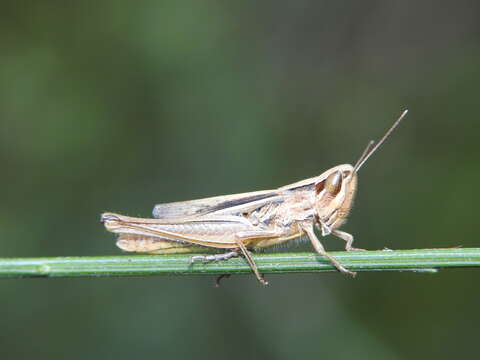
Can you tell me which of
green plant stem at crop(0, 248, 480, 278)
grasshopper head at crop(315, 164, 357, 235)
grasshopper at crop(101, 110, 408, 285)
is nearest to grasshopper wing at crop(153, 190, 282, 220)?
grasshopper at crop(101, 110, 408, 285)

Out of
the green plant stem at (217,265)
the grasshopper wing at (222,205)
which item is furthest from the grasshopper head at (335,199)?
the green plant stem at (217,265)

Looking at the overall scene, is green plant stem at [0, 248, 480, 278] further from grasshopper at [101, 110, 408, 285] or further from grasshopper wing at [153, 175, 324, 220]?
grasshopper wing at [153, 175, 324, 220]

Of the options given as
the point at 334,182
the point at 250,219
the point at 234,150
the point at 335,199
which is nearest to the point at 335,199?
the point at 335,199

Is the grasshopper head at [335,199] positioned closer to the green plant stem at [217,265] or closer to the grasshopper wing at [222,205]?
the grasshopper wing at [222,205]

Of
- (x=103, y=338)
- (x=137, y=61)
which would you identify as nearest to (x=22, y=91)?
(x=137, y=61)

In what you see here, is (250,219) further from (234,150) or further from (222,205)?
(234,150)

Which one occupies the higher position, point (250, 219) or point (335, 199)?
point (250, 219)
